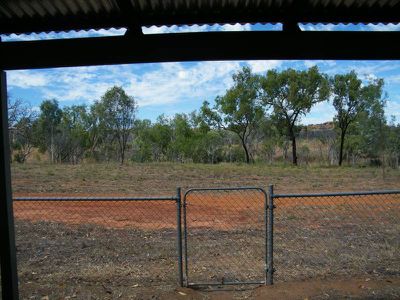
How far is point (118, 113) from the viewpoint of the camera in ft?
145

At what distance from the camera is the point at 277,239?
24.7 feet

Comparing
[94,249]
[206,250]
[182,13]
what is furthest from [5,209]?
[206,250]

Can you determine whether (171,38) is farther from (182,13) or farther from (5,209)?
(5,209)

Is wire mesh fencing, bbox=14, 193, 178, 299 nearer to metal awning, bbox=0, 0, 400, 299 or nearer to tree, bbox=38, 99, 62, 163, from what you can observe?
metal awning, bbox=0, 0, 400, 299

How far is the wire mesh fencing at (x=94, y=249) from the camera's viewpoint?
5.08 meters

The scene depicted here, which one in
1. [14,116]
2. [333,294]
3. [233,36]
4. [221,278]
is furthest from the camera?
[14,116]

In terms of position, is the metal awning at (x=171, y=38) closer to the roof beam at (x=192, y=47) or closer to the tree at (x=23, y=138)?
the roof beam at (x=192, y=47)

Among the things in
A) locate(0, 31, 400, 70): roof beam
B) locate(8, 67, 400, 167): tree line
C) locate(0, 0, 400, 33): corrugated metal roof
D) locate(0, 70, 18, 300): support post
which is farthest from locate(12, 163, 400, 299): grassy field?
locate(8, 67, 400, 167): tree line

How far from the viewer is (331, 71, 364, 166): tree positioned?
36.2 metres

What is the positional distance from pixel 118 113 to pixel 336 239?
130ft

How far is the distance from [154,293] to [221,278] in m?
1.14

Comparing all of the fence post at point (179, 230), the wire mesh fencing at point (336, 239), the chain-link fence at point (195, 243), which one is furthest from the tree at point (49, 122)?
the fence post at point (179, 230)

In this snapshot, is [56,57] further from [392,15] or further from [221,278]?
[221,278]

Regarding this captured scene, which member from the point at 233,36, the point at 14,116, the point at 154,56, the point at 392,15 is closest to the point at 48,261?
the point at 154,56
